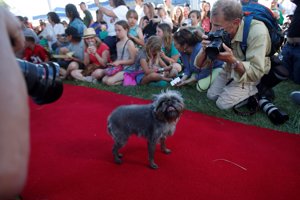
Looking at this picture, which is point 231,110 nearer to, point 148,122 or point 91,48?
point 148,122

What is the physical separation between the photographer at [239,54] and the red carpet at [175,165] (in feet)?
1.83

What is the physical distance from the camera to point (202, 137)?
9.05ft

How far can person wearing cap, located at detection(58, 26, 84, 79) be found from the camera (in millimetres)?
5727

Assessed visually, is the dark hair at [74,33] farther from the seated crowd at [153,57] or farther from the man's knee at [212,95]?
the man's knee at [212,95]

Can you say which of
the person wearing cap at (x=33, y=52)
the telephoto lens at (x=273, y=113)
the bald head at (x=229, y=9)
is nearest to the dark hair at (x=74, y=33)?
the person wearing cap at (x=33, y=52)

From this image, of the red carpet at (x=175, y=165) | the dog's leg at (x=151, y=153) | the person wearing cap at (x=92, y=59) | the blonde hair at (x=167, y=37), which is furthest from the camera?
the person wearing cap at (x=92, y=59)

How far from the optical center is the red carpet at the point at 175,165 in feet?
6.43

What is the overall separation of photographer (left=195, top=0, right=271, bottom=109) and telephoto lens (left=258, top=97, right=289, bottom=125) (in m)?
0.23

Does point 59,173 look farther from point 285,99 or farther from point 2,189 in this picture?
point 285,99

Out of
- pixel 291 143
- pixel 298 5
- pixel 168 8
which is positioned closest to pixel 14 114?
pixel 291 143

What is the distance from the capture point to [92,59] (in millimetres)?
5613

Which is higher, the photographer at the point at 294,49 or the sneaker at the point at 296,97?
the photographer at the point at 294,49

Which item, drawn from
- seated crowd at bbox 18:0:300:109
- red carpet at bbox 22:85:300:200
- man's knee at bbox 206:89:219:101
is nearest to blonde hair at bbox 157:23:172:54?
seated crowd at bbox 18:0:300:109

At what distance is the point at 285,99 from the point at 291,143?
4.60ft
